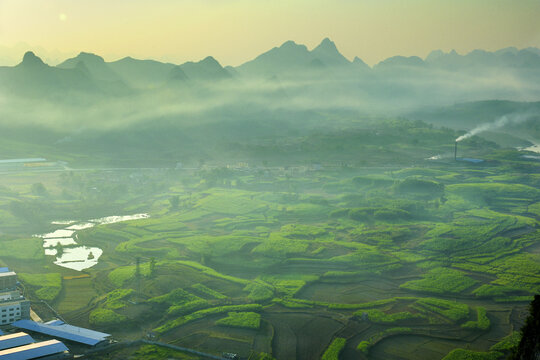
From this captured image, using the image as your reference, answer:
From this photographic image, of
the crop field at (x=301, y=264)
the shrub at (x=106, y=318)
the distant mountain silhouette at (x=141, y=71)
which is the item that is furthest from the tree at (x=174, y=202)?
the distant mountain silhouette at (x=141, y=71)

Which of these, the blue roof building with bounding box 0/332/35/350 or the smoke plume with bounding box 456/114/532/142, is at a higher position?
the smoke plume with bounding box 456/114/532/142

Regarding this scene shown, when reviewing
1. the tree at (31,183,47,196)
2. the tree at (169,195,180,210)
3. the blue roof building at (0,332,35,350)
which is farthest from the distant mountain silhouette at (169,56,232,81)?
the blue roof building at (0,332,35,350)

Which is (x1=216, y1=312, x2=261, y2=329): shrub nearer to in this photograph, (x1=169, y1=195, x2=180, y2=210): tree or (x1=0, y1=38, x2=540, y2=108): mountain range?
(x1=169, y1=195, x2=180, y2=210): tree

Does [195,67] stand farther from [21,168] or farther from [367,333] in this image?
[367,333]

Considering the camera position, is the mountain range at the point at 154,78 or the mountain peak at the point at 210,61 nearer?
the mountain range at the point at 154,78

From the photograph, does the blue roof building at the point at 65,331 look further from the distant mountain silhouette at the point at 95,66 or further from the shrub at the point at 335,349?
the distant mountain silhouette at the point at 95,66
